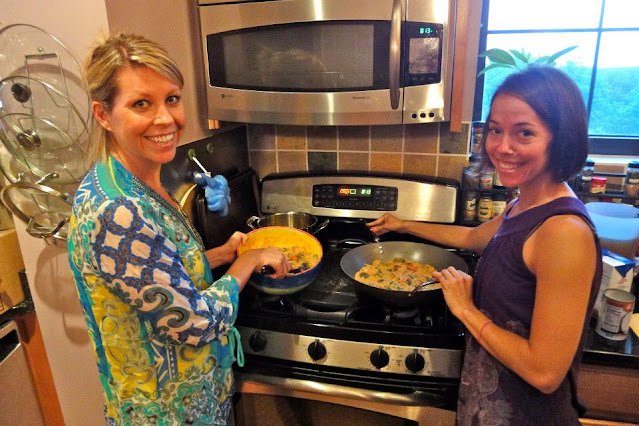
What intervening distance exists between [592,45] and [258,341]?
1.57m

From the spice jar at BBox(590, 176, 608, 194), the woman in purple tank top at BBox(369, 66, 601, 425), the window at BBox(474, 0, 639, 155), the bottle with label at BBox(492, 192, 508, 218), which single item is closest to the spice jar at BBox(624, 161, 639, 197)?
the spice jar at BBox(590, 176, 608, 194)

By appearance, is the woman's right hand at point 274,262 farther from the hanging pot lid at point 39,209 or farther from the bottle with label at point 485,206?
the bottle with label at point 485,206

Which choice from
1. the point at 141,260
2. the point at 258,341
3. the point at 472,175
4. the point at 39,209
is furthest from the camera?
the point at 472,175

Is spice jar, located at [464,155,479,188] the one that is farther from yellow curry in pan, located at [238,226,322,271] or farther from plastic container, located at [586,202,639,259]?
yellow curry in pan, located at [238,226,322,271]

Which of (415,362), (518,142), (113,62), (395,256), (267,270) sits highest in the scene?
(113,62)

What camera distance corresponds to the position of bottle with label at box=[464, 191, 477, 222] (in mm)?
1602

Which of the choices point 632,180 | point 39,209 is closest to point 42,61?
point 39,209

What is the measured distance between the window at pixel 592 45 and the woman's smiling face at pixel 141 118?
1.20 m

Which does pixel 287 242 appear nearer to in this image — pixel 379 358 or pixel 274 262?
pixel 274 262

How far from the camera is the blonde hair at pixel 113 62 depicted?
84 centimetres

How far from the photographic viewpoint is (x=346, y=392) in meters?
1.18

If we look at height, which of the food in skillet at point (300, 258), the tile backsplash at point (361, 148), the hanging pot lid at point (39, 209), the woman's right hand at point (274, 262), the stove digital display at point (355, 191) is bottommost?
the food in skillet at point (300, 258)

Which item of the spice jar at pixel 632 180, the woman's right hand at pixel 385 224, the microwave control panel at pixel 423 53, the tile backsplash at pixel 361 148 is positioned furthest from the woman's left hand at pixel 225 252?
the spice jar at pixel 632 180

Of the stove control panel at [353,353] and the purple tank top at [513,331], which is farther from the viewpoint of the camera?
the stove control panel at [353,353]
